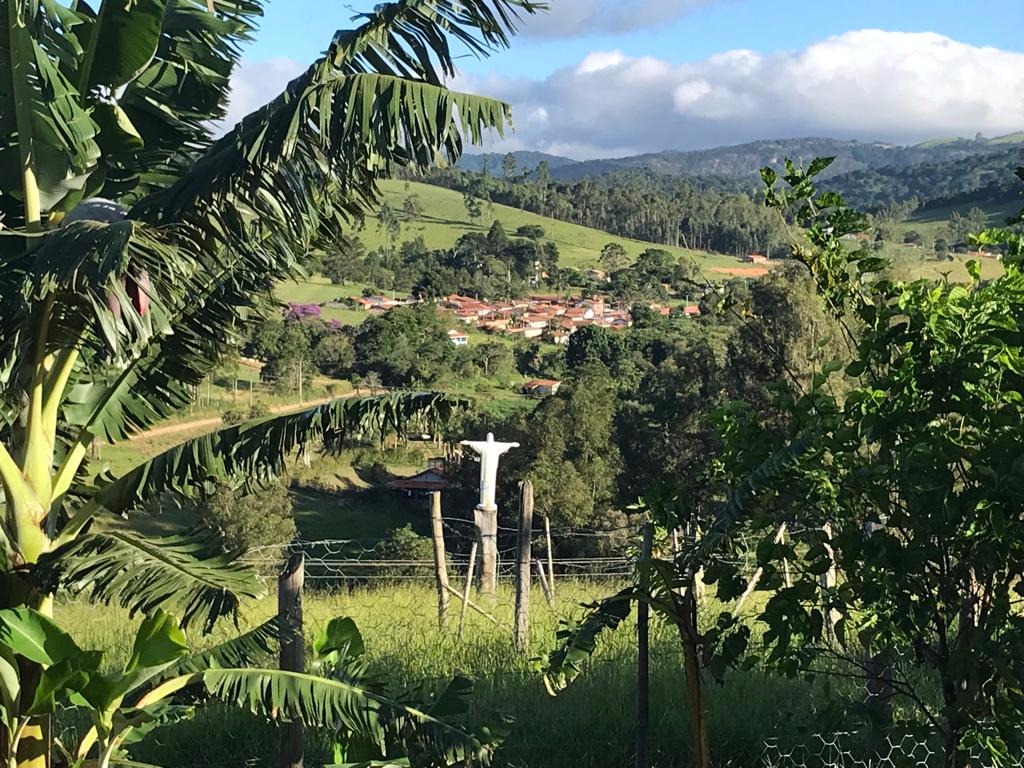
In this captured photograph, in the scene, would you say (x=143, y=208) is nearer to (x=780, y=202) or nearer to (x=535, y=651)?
(x=780, y=202)

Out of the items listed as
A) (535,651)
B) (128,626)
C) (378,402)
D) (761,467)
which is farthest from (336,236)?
(128,626)

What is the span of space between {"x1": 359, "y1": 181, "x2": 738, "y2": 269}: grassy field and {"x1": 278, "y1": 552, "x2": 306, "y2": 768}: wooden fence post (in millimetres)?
83426

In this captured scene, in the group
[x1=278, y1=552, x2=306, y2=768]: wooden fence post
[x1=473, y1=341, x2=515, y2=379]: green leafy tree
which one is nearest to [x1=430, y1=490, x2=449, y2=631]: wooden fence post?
[x1=278, y1=552, x2=306, y2=768]: wooden fence post

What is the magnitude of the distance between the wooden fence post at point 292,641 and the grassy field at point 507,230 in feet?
274

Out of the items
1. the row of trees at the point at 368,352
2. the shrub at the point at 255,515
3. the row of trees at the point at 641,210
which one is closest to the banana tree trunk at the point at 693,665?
the shrub at the point at 255,515

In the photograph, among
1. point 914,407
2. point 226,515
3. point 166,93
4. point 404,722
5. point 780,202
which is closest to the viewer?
point 914,407

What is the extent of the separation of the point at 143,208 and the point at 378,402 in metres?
1.13

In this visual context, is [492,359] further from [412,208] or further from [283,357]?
[412,208]

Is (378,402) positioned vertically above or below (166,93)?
below

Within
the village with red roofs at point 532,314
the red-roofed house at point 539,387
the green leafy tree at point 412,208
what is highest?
the green leafy tree at point 412,208

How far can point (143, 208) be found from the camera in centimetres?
343

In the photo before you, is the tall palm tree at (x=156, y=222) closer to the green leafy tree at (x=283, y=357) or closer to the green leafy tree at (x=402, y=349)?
the green leafy tree at (x=402, y=349)

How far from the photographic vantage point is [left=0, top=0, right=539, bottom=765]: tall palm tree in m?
3.26

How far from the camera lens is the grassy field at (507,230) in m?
90.8
